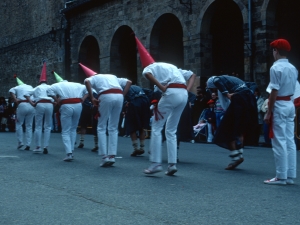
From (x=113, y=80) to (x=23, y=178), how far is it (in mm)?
2519

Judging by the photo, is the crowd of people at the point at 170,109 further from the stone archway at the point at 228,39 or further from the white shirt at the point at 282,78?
the stone archway at the point at 228,39

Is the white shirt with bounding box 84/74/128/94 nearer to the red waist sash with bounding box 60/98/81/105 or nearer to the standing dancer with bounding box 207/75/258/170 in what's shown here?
the standing dancer with bounding box 207/75/258/170

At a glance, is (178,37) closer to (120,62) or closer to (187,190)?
(120,62)

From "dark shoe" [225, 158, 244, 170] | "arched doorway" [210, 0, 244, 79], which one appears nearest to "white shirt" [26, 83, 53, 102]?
"dark shoe" [225, 158, 244, 170]

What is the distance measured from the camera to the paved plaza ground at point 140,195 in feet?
17.2

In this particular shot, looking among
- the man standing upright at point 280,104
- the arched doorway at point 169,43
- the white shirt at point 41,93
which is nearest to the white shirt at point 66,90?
the white shirt at point 41,93

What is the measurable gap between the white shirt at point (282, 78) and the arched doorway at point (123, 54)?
19.7 m

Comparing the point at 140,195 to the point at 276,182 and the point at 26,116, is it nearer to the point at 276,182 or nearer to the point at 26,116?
the point at 276,182

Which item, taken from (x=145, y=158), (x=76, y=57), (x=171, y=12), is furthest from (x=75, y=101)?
(x=76, y=57)

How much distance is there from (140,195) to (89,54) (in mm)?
24899

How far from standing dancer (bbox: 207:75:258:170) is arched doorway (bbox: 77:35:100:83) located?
20843 millimetres

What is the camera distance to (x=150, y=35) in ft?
80.2

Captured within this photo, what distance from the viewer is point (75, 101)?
37.8 ft

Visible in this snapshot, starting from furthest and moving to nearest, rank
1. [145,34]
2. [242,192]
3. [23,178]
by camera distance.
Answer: [145,34], [23,178], [242,192]
